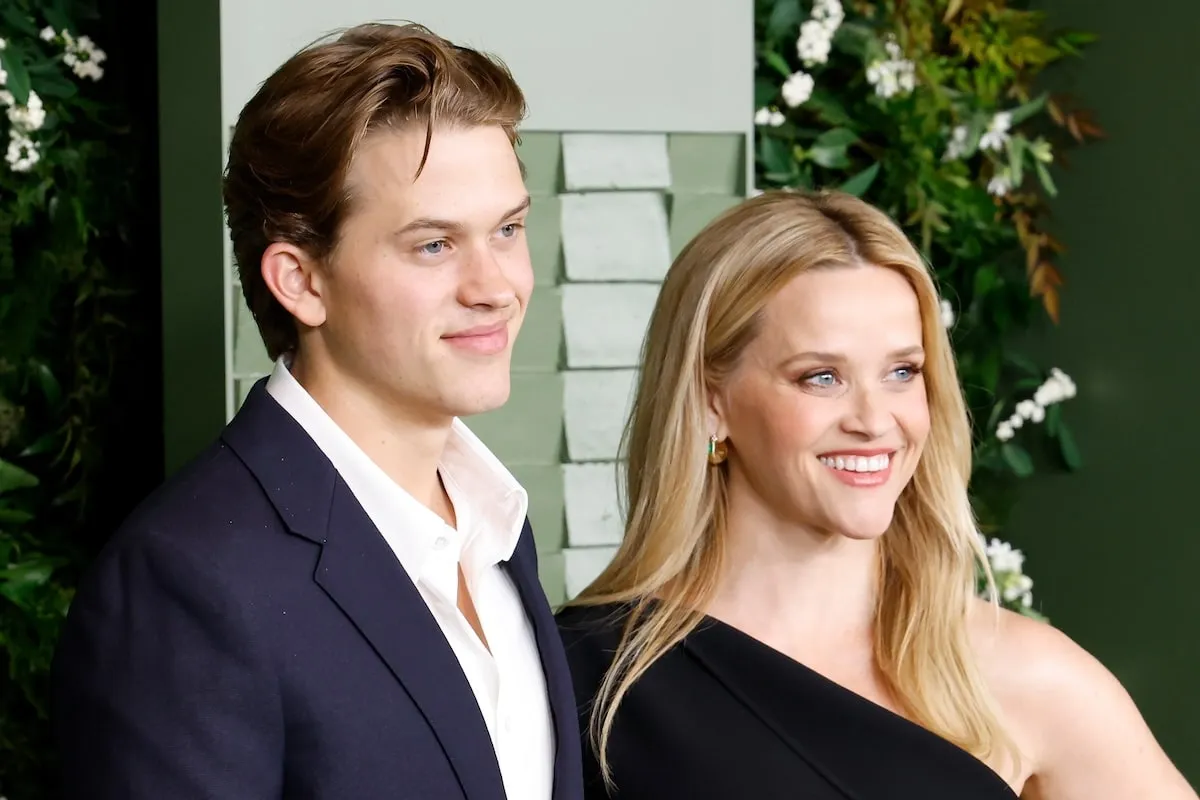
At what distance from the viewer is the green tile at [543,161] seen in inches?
97.0

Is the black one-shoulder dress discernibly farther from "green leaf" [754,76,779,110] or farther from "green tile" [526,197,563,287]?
"green leaf" [754,76,779,110]

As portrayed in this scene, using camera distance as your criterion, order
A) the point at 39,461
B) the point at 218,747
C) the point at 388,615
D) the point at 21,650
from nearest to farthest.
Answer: the point at 218,747 → the point at 388,615 → the point at 21,650 → the point at 39,461

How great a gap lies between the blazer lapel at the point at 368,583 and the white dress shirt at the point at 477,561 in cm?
3

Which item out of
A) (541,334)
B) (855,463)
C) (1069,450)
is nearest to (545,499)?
(541,334)

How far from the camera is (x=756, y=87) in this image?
3.05 meters

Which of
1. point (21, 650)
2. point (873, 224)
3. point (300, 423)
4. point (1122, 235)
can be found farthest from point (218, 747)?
point (1122, 235)

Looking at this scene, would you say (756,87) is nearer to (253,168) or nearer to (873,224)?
(873,224)

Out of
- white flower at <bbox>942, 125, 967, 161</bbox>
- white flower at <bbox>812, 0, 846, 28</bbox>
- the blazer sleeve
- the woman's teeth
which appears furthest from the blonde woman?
white flower at <bbox>942, 125, 967, 161</bbox>

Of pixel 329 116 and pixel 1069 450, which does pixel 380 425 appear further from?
pixel 1069 450

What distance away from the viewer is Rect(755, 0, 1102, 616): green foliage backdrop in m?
3.07

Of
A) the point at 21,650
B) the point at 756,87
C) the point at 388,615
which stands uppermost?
the point at 756,87

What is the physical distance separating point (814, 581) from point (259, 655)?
891 millimetres

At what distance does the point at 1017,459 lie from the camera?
3.15 metres

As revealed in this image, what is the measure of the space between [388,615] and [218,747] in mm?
210
